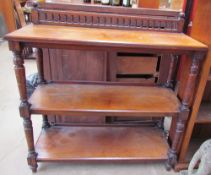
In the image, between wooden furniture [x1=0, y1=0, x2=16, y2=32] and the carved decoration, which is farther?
wooden furniture [x1=0, y1=0, x2=16, y2=32]

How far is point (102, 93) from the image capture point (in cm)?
138

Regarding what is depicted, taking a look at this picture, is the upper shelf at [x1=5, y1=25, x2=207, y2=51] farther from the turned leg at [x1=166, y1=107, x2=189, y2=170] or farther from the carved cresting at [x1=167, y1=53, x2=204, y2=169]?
the turned leg at [x1=166, y1=107, x2=189, y2=170]

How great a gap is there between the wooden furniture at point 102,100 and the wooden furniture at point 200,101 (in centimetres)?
5

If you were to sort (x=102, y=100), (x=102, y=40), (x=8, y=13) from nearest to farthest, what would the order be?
(x=102, y=40) < (x=102, y=100) < (x=8, y=13)

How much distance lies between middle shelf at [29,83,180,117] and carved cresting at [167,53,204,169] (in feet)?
0.19

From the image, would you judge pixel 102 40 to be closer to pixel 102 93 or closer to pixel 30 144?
pixel 102 93

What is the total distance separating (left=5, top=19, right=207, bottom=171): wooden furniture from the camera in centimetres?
102

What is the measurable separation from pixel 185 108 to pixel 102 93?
0.55m

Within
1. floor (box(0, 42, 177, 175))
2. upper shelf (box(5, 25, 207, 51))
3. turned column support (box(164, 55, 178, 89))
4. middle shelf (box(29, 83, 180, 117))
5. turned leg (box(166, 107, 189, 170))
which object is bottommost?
floor (box(0, 42, 177, 175))

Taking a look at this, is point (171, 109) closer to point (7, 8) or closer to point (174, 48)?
point (174, 48)

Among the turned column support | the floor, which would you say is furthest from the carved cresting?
the turned column support

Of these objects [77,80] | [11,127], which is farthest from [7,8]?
[77,80]

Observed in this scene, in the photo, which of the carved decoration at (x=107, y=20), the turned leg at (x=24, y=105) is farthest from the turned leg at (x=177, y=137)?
the turned leg at (x=24, y=105)

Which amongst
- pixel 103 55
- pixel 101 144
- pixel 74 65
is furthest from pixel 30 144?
pixel 103 55
